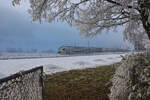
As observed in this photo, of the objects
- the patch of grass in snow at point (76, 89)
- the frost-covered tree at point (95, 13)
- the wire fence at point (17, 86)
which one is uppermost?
the frost-covered tree at point (95, 13)

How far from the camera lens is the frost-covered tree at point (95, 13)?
14.3ft

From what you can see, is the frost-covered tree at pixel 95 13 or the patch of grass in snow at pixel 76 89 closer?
the frost-covered tree at pixel 95 13

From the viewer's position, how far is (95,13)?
20.2 ft

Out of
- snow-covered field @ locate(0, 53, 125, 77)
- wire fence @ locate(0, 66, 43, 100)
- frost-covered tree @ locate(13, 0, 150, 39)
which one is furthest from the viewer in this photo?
snow-covered field @ locate(0, 53, 125, 77)

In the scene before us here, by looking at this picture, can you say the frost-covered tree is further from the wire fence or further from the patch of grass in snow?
the wire fence

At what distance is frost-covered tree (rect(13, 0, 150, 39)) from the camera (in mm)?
4371

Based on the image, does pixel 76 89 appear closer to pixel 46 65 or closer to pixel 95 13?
pixel 95 13

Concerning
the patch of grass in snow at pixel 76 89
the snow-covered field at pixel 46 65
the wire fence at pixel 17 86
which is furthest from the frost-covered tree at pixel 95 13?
the snow-covered field at pixel 46 65

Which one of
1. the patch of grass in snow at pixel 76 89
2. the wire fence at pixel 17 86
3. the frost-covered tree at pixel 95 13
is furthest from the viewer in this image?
the patch of grass in snow at pixel 76 89

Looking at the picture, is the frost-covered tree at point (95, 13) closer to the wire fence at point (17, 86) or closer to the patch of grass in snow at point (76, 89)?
the patch of grass in snow at point (76, 89)

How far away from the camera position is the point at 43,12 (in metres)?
4.64

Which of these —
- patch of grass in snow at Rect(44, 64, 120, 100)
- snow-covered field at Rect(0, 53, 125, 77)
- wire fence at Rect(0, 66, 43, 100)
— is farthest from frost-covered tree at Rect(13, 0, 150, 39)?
snow-covered field at Rect(0, 53, 125, 77)

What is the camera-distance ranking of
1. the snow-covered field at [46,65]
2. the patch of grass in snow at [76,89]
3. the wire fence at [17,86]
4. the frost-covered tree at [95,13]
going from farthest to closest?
the snow-covered field at [46,65] < the patch of grass in snow at [76,89] < the frost-covered tree at [95,13] < the wire fence at [17,86]

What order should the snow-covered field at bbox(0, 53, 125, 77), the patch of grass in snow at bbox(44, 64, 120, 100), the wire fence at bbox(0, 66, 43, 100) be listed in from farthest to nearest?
the snow-covered field at bbox(0, 53, 125, 77), the patch of grass in snow at bbox(44, 64, 120, 100), the wire fence at bbox(0, 66, 43, 100)
